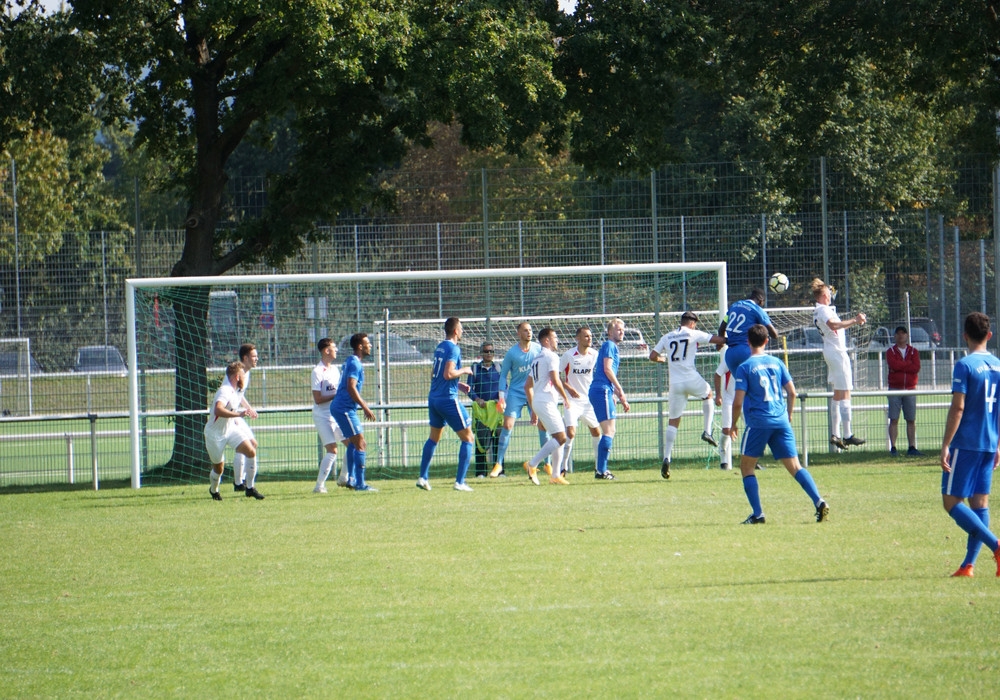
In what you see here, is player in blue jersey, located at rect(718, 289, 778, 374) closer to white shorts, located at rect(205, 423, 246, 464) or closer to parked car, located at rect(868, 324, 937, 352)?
white shorts, located at rect(205, 423, 246, 464)

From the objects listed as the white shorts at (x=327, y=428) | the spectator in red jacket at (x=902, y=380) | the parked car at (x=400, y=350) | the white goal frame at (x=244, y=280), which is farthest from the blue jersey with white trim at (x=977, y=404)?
the parked car at (x=400, y=350)

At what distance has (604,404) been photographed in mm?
16516

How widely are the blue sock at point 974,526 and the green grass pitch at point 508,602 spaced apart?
279 millimetres

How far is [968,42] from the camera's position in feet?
60.8

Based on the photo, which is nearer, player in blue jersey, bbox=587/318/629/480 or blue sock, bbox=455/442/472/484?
blue sock, bbox=455/442/472/484

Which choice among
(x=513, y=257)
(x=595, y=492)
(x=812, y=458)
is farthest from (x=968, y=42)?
(x=595, y=492)

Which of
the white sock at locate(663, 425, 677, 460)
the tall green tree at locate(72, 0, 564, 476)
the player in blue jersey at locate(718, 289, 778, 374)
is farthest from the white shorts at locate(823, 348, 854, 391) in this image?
the tall green tree at locate(72, 0, 564, 476)

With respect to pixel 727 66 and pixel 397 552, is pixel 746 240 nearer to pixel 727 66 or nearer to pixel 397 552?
pixel 727 66

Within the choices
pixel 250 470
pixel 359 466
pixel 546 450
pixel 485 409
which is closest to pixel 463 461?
pixel 546 450

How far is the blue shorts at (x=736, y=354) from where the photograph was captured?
608 inches

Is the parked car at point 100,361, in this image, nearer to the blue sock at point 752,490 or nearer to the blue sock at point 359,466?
the blue sock at point 359,466

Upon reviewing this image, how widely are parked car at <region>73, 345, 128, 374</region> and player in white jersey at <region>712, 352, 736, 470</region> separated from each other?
12125mm

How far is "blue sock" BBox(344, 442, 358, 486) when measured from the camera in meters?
15.9

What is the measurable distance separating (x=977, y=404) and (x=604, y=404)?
337 inches
